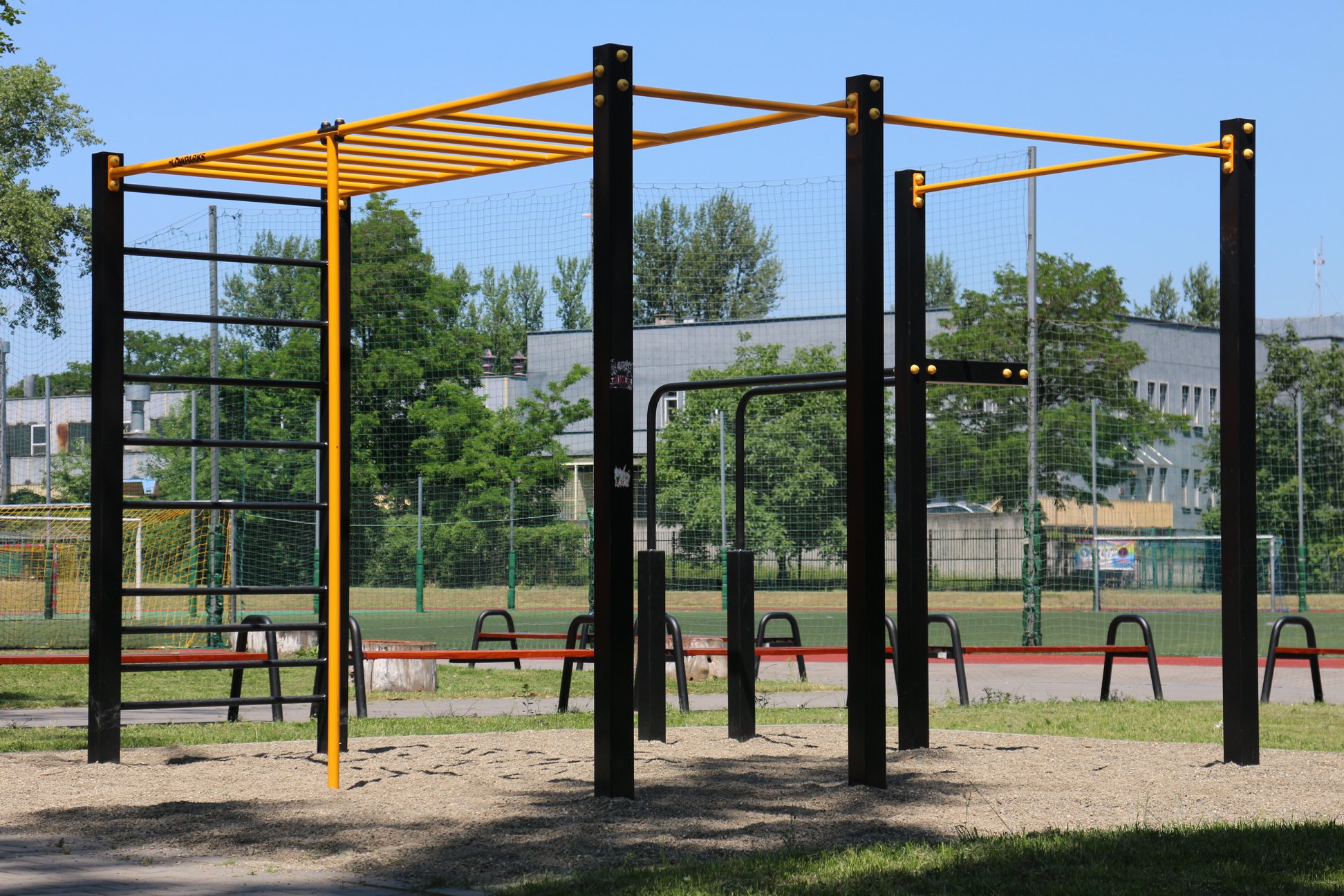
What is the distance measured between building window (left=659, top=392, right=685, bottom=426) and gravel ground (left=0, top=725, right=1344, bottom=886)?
72.7 ft

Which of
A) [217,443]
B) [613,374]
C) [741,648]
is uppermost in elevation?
[613,374]

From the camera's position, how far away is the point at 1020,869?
4902 millimetres

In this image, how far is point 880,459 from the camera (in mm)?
6613

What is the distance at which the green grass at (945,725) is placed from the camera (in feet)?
29.8

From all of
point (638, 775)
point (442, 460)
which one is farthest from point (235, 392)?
point (638, 775)

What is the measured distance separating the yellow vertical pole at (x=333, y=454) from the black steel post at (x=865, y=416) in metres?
2.19

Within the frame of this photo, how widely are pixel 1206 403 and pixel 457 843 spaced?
46.1 meters

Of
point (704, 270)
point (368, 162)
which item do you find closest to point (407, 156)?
point (368, 162)

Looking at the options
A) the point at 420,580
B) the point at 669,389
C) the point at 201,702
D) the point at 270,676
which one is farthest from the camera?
the point at 420,580

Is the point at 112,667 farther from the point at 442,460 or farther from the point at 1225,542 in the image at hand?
the point at 442,460

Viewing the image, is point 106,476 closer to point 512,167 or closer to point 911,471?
point 512,167

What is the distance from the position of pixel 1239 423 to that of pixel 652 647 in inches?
124

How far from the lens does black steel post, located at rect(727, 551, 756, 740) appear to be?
8.48 meters

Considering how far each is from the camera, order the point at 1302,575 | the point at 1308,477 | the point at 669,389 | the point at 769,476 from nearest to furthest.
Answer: the point at 669,389, the point at 1302,575, the point at 769,476, the point at 1308,477
